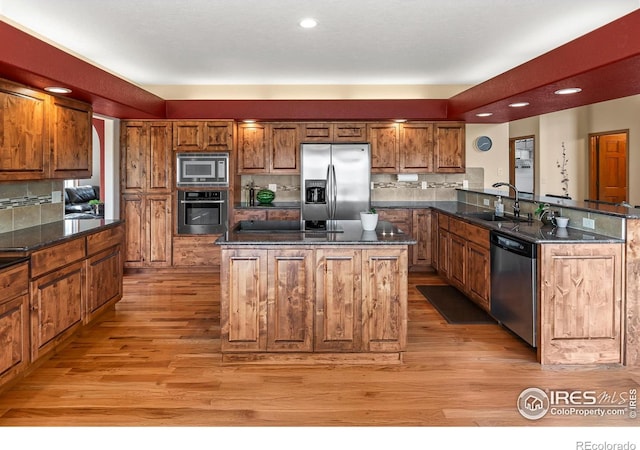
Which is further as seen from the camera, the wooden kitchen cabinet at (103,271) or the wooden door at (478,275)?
the wooden door at (478,275)

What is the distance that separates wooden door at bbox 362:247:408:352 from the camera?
11.2ft

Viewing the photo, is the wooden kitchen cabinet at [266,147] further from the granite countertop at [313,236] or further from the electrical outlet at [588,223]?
the electrical outlet at [588,223]

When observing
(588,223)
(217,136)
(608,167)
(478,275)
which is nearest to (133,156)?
(217,136)

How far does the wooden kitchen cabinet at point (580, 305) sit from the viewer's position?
10.9 feet

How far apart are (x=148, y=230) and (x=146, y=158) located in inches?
37.9

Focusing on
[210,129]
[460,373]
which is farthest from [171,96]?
[460,373]

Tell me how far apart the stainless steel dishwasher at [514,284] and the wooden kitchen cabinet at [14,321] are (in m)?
3.37

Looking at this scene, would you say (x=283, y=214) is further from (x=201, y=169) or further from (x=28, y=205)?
(x=28, y=205)

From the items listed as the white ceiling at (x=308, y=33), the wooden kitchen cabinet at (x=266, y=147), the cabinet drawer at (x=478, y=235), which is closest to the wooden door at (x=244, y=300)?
the white ceiling at (x=308, y=33)

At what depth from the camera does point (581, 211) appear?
12.6 ft

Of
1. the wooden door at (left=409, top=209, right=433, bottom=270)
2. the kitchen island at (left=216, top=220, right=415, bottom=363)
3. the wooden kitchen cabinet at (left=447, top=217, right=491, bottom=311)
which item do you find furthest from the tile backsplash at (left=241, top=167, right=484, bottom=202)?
the kitchen island at (left=216, top=220, right=415, bottom=363)

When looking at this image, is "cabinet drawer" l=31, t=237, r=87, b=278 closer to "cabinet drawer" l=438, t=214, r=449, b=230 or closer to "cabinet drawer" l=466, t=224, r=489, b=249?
"cabinet drawer" l=466, t=224, r=489, b=249

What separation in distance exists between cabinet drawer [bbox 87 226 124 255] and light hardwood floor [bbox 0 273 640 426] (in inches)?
28.0
